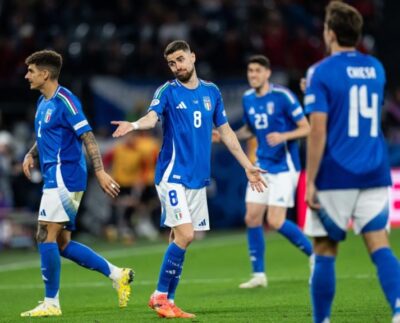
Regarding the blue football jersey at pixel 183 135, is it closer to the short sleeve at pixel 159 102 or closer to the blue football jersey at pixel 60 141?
the short sleeve at pixel 159 102

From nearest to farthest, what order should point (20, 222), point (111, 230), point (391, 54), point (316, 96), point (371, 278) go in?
point (316, 96)
point (371, 278)
point (20, 222)
point (111, 230)
point (391, 54)

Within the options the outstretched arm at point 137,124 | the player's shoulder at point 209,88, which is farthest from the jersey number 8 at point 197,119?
the outstretched arm at point 137,124

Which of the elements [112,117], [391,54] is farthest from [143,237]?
[391,54]

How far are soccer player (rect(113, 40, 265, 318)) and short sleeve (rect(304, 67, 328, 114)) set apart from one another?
2212 mm

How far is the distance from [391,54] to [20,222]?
835 centimetres

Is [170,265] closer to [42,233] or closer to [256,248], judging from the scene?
[42,233]

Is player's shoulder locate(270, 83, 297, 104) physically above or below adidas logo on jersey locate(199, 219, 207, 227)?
above

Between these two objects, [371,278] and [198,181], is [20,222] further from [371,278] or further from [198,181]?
[198,181]

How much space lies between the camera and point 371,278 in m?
12.9

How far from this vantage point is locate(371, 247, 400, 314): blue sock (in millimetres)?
7523

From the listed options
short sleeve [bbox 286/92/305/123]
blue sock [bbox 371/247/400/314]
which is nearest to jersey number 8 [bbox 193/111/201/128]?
blue sock [bbox 371/247/400/314]

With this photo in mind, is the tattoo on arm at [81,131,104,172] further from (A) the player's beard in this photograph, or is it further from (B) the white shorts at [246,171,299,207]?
(B) the white shorts at [246,171,299,207]

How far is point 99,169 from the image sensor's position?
985 centimetres

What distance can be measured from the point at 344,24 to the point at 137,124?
7.30 ft
